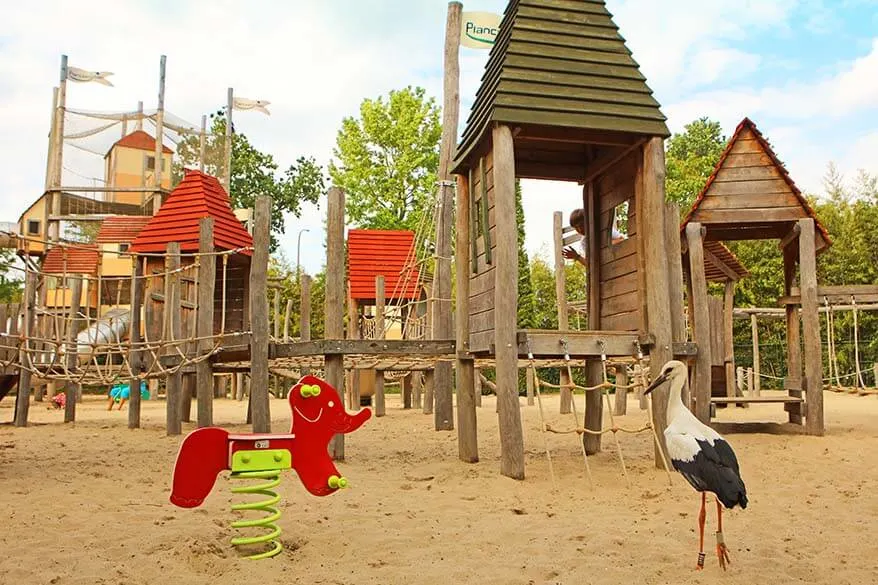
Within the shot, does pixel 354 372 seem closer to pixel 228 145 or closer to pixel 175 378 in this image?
pixel 175 378

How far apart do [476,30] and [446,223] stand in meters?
3.48

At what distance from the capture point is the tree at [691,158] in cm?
3328

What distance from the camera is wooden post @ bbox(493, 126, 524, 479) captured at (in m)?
7.52

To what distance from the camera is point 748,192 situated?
11039mm

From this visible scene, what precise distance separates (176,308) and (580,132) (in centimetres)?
702

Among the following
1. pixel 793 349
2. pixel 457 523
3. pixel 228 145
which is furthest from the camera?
pixel 228 145

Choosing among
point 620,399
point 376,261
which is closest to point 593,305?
point 620,399

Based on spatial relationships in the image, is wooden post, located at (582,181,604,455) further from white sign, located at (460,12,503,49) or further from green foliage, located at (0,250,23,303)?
green foliage, located at (0,250,23,303)

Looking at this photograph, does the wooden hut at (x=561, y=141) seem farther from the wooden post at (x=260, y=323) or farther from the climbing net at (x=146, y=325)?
the climbing net at (x=146, y=325)

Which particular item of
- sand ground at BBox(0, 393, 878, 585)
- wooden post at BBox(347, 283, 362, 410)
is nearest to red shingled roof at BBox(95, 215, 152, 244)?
wooden post at BBox(347, 283, 362, 410)

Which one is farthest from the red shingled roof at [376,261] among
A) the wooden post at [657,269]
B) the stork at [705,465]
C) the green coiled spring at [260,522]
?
the stork at [705,465]

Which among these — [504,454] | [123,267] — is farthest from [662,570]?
[123,267]

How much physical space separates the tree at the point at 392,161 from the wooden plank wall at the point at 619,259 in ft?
66.3

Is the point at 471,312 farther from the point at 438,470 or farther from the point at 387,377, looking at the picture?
the point at 387,377
